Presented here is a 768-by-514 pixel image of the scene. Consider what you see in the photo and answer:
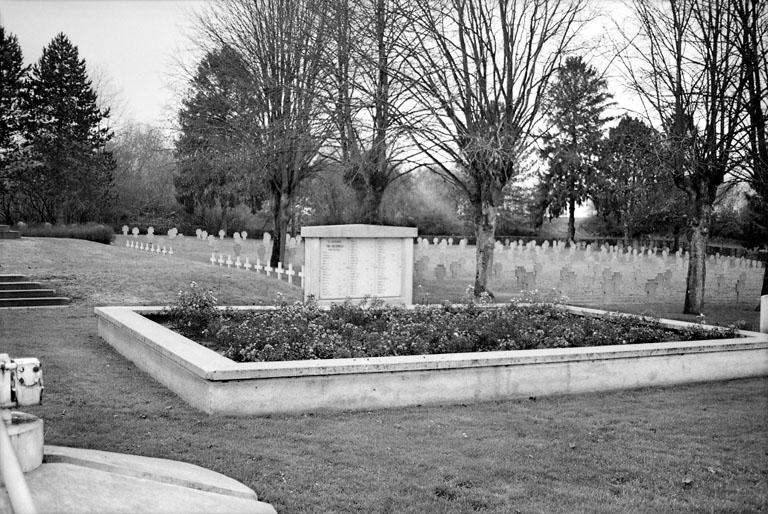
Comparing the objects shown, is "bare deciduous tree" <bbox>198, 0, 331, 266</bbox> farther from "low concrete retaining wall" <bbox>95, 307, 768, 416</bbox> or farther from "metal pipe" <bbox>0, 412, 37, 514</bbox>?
"metal pipe" <bbox>0, 412, 37, 514</bbox>

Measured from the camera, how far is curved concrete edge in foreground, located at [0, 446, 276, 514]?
359cm

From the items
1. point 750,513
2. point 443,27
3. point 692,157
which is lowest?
point 750,513

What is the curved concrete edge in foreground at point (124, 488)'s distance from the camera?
359 cm

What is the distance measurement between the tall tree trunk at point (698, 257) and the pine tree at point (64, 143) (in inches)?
1265

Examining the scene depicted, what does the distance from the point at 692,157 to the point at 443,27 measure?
6.53 m

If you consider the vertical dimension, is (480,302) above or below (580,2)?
below

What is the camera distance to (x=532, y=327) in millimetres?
9609

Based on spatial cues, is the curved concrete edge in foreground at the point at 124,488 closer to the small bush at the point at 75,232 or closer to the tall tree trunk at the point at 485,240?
the tall tree trunk at the point at 485,240

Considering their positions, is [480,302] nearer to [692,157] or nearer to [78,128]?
[692,157]

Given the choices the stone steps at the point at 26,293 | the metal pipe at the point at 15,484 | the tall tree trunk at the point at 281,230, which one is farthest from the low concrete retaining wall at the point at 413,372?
the tall tree trunk at the point at 281,230

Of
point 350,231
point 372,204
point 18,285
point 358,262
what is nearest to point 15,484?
point 350,231

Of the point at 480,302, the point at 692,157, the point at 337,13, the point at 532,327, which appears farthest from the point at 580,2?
the point at 532,327

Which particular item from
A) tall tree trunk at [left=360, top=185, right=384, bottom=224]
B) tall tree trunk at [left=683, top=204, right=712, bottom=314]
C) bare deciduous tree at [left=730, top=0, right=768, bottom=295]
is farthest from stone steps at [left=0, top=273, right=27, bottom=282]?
bare deciduous tree at [left=730, top=0, right=768, bottom=295]

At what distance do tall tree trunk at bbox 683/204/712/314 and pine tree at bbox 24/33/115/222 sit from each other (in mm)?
32135
